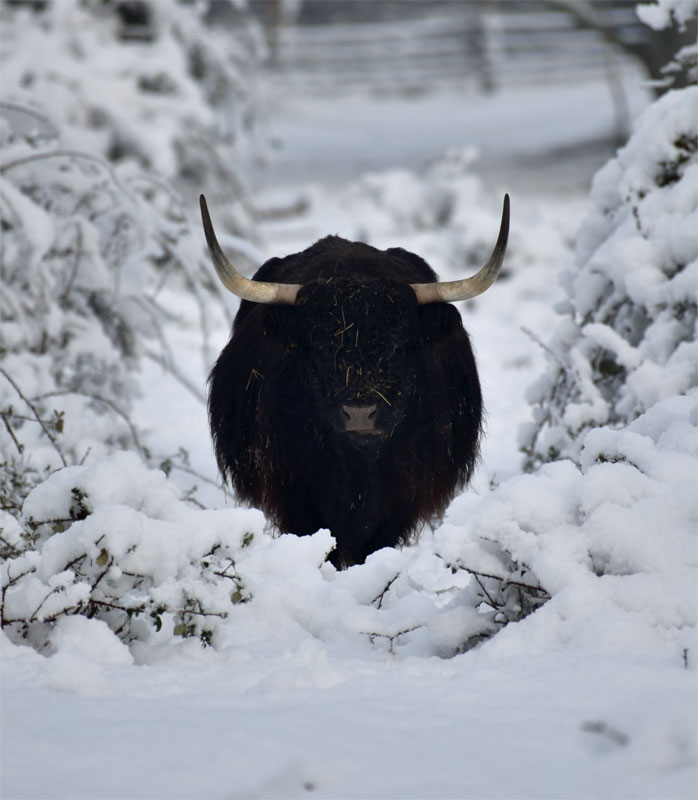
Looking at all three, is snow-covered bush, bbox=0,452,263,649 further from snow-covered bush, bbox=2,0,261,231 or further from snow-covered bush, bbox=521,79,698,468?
snow-covered bush, bbox=2,0,261,231

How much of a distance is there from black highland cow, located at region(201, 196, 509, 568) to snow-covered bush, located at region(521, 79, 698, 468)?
73 centimetres

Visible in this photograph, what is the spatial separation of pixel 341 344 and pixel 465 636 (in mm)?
1962

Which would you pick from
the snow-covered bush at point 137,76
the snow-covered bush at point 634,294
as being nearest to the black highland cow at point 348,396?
the snow-covered bush at point 634,294

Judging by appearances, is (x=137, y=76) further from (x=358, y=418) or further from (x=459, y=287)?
(x=358, y=418)

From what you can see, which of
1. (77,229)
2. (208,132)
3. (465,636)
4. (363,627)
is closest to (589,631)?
(465,636)

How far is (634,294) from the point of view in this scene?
5066 mm

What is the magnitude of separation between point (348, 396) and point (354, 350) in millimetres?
235

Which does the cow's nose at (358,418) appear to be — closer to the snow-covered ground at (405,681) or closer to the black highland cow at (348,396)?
the black highland cow at (348,396)

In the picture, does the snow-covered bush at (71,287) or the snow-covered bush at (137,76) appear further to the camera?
the snow-covered bush at (137,76)

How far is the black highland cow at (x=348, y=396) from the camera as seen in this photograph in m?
4.36

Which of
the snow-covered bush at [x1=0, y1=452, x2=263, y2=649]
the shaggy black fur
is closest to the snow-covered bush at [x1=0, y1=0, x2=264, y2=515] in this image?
the shaggy black fur

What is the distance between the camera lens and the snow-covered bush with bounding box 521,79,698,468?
4848 mm

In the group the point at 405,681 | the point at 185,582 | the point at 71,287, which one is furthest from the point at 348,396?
the point at 71,287

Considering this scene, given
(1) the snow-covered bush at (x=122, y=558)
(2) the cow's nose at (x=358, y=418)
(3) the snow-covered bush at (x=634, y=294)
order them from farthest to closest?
(3) the snow-covered bush at (x=634, y=294) → (2) the cow's nose at (x=358, y=418) → (1) the snow-covered bush at (x=122, y=558)
